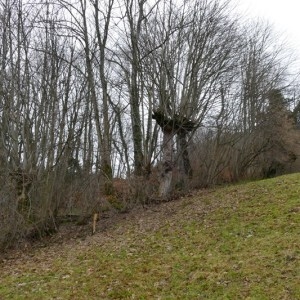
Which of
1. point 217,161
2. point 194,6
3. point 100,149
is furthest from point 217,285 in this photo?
point 217,161

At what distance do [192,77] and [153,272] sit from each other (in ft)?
29.7

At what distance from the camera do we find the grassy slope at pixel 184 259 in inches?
229

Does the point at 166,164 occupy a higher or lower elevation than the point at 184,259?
higher

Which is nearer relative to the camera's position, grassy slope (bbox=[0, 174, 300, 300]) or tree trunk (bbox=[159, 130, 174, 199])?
grassy slope (bbox=[0, 174, 300, 300])

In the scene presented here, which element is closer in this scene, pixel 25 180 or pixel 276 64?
pixel 25 180

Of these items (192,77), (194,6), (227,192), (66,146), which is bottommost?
(227,192)

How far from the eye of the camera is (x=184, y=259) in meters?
7.27

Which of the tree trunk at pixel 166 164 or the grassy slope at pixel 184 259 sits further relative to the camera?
the tree trunk at pixel 166 164

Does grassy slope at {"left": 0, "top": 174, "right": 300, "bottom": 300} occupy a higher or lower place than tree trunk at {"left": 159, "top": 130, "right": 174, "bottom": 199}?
lower

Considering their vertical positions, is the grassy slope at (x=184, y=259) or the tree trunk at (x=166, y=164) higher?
the tree trunk at (x=166, y=164)

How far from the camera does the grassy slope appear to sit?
229 inches

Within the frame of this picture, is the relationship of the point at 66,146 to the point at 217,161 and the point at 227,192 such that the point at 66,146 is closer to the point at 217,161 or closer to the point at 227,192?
the point at 227,192

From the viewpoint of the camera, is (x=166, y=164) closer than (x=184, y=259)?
No

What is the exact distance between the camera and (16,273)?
781cm
